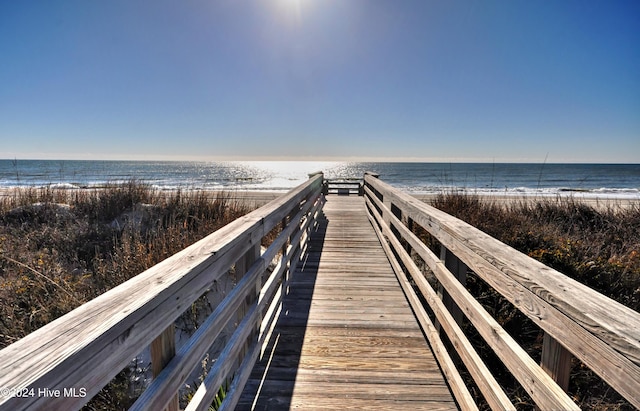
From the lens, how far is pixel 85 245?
17.1 feet

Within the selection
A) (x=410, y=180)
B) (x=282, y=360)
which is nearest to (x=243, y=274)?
(x=282, y=360)

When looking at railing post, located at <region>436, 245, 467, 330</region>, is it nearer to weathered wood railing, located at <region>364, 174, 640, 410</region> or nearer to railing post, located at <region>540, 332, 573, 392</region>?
weathered wood railing, located at <region>364, 174, 640, 410</region>

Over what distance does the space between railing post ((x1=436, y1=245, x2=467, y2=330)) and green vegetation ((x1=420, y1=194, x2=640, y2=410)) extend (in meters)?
0.57

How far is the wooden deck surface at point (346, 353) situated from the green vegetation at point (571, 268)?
2.13ft

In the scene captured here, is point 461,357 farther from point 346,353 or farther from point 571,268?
point 571,268

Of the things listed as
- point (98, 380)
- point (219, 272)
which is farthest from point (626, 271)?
point (98, 380)

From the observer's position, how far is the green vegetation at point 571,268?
8.61ft

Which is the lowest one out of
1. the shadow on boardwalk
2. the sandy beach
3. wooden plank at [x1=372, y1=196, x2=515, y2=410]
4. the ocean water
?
the shadow on boardwalk

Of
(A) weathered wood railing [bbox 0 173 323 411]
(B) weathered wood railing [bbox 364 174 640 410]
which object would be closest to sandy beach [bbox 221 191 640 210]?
(A) weathered wood railing [bbox 0 173 323 411]

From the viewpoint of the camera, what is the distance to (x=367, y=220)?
7.25 meters

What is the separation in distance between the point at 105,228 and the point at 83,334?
6361 mm

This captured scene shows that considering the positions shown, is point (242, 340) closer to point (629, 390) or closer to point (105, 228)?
point (629, 390)

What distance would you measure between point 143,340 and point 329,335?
6.36 feet

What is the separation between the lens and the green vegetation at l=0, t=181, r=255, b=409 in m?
3.12
